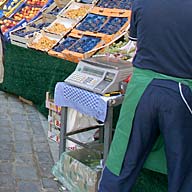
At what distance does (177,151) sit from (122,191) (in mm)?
488

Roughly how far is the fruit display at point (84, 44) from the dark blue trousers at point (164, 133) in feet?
8.58

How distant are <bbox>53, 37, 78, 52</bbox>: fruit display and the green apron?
283cm

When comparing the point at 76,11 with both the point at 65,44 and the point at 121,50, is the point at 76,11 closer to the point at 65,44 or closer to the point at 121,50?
the point at 65,44

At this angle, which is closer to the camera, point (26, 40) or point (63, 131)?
point (63, 131)

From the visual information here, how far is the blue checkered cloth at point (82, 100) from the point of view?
377 cm

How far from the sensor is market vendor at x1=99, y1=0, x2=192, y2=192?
2969 mm

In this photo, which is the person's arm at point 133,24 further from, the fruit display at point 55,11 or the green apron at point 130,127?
the fruit display at point 55,11

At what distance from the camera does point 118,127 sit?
3346 millimetres

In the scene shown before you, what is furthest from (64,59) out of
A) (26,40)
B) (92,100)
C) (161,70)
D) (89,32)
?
(161,70)

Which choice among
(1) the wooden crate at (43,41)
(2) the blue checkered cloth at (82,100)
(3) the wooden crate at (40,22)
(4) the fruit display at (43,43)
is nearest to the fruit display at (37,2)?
(3) the wooden crate at (40,22)

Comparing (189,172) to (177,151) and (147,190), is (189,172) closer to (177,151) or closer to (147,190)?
(177,151)

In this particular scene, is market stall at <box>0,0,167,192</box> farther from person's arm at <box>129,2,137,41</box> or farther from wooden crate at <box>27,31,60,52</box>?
person's arm at <box>129,2,137,41</box>

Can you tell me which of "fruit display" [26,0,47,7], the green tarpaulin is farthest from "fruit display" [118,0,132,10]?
"fruit display" [26,0,47,7]

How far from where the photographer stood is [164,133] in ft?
10.2
